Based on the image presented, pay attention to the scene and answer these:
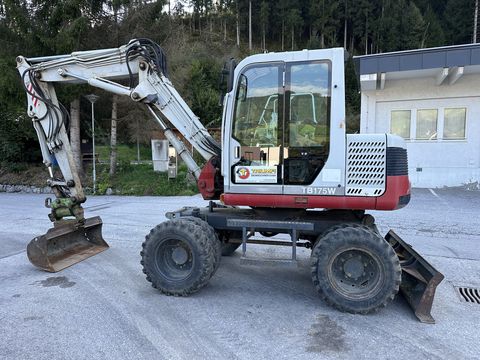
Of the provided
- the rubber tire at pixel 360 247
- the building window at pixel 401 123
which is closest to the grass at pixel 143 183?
the building window at pixel 401 123

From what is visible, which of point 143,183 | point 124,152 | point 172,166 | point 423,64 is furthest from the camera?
point 124,152

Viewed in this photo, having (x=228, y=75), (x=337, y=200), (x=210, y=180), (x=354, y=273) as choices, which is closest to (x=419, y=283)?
(x=354, y=273)

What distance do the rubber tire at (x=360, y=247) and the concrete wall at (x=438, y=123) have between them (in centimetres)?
1056

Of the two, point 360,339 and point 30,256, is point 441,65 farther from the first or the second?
point 30,256

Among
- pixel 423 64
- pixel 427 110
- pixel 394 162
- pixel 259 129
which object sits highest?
pixel 423 64

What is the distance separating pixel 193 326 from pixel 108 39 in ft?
44.4

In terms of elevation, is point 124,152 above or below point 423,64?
below

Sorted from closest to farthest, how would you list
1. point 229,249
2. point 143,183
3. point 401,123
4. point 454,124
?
point 229,249 < point 454,124 < point 401,123 < point 143,183

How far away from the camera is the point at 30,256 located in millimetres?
5180

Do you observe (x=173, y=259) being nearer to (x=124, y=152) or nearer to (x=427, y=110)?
(x=427, y=110)

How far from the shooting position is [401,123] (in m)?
13.4

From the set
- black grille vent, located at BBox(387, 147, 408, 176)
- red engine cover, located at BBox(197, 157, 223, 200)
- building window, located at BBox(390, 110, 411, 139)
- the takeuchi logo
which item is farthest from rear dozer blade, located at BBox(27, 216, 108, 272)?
building window, located at BBox(390, 110, 411, 139)

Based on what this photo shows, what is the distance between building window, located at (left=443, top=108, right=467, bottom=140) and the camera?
1271cm

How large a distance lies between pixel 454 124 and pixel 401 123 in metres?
1.70
